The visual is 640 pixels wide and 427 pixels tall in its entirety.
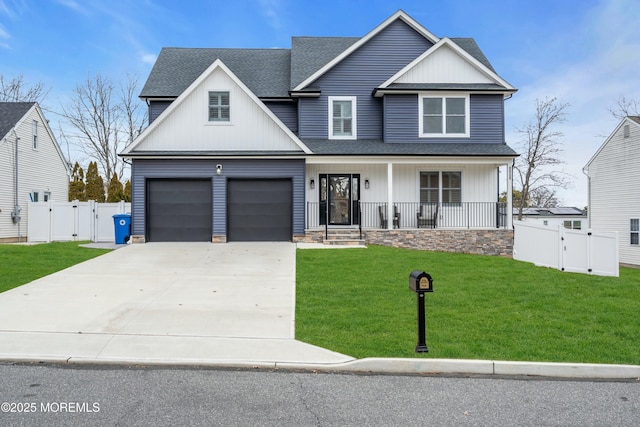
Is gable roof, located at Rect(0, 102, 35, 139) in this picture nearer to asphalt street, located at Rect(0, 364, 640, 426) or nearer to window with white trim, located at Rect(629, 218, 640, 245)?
asphalt street, located at Rect(0, 364, 640, 426)

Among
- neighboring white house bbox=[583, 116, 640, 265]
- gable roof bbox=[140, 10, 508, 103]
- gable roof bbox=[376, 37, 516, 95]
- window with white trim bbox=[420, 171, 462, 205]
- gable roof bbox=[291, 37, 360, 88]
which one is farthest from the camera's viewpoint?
neighboring white house bbox=[583, 116, 640, 265]

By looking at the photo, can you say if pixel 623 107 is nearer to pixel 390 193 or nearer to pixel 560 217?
pixel 560 217

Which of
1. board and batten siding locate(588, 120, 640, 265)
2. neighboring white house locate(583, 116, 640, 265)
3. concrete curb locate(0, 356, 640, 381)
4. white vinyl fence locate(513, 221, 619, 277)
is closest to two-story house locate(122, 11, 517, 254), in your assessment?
white vinyl fence locate(513, 221, 619, 277)

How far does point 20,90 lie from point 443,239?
35.9 meters

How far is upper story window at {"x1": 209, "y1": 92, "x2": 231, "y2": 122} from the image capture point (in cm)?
1678

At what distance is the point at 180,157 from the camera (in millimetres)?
16391

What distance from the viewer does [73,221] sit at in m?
19.7

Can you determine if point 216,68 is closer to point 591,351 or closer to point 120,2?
point 120,2

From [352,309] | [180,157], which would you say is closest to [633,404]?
[352,309]

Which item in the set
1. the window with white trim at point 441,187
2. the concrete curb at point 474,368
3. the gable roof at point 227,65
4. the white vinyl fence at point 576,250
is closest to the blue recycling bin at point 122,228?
the gable roof at point 227,65

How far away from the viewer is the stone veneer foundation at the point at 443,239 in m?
16.7

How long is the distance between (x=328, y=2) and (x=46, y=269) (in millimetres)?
16181

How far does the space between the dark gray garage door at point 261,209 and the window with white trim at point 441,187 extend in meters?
5.56

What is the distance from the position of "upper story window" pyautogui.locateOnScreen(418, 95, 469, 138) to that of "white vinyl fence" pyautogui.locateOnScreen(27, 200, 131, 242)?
12749 millimetres
